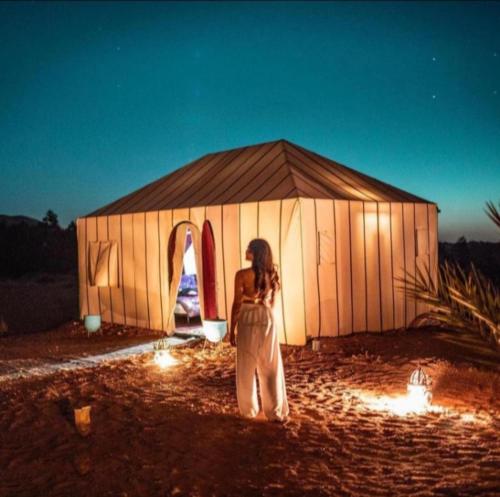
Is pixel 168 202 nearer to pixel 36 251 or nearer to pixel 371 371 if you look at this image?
pixel 371 371

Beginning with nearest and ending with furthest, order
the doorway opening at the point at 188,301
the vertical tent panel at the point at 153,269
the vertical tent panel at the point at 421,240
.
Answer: the vertical tent panel at the point at 421,240, the vertical tent panel at the point at 153,269, the doorway opening at the point at 188,301

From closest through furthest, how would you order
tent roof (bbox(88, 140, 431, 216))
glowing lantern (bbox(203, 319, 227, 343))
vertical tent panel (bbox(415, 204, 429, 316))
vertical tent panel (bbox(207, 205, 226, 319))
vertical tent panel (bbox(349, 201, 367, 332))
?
1. glowing lantern (bbox(203, 319, 227, 343))
2. vertical tent panel (bbox(349, 201, 367, 332))
3. tent roof (bbox(88, 140, 431, 216))
4. vertical tent panel (bbox(207, 205, 226, 319))
5. vertical tent panel (bbox(415, 204, 429, 316))

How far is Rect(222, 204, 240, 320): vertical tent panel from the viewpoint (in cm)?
942

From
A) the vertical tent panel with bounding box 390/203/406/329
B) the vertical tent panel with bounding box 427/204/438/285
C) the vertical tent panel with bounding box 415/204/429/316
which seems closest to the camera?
the vertical tent panel with bounding box 390/203/406/329

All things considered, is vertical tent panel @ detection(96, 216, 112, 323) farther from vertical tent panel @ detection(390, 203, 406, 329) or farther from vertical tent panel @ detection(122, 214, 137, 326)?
vertical tent panel @ detection(390, 203, 406, 329)

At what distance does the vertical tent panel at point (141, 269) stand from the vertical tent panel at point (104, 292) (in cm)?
82

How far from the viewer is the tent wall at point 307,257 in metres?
8.80

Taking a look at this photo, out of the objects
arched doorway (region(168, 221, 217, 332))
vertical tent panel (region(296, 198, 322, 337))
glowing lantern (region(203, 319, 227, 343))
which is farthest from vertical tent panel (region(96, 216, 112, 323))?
vertical tent panel (region(296, 198, 322, 337))

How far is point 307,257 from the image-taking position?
874 cm

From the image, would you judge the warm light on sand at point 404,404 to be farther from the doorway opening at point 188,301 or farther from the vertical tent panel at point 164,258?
the doorway opening at point 188,301

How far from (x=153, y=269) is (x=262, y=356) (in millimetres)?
5781

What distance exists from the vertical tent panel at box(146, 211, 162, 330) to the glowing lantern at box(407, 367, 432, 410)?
18.7 ft

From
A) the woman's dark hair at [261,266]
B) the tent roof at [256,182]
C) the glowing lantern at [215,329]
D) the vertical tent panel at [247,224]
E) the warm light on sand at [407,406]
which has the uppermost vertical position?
the tent roof at [256,182]

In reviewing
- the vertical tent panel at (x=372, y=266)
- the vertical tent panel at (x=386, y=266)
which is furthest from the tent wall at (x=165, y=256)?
the vertical tent panel at (x=386, y=266)
